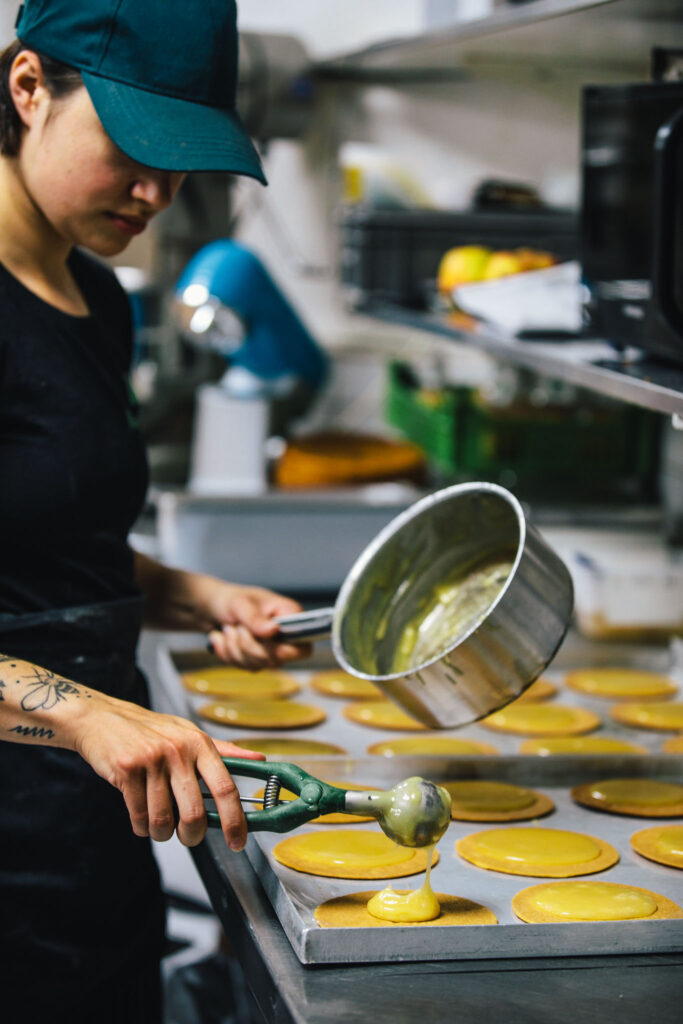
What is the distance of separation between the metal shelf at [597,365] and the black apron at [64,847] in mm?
652

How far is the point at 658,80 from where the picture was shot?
1.74 meters

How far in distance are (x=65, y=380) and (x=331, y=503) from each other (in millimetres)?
1120

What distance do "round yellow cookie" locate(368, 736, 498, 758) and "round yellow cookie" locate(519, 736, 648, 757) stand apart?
6 cm

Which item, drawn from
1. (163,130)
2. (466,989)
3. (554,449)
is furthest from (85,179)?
(554,449)

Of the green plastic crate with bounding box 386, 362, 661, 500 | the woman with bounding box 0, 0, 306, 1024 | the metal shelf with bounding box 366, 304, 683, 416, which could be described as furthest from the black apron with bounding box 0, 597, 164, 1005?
the green plastic crate with bounding box 386, 362, 661, 500

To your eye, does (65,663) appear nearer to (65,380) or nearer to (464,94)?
(65,380)

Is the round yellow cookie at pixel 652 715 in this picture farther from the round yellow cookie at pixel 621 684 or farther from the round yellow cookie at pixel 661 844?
the round yellow cookie at pixel 661 844

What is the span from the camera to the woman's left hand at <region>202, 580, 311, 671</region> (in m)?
1.68

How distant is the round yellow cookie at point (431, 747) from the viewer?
169 cm

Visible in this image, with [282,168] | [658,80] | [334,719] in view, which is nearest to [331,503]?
[334,719]

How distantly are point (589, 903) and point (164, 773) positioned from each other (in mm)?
426

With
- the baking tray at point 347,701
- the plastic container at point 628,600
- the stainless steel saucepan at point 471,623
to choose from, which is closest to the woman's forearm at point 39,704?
the stainless steel saucepan at point 471,623

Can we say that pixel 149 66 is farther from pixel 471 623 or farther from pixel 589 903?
pixel 589 903

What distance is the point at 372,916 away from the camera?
1168 mm
